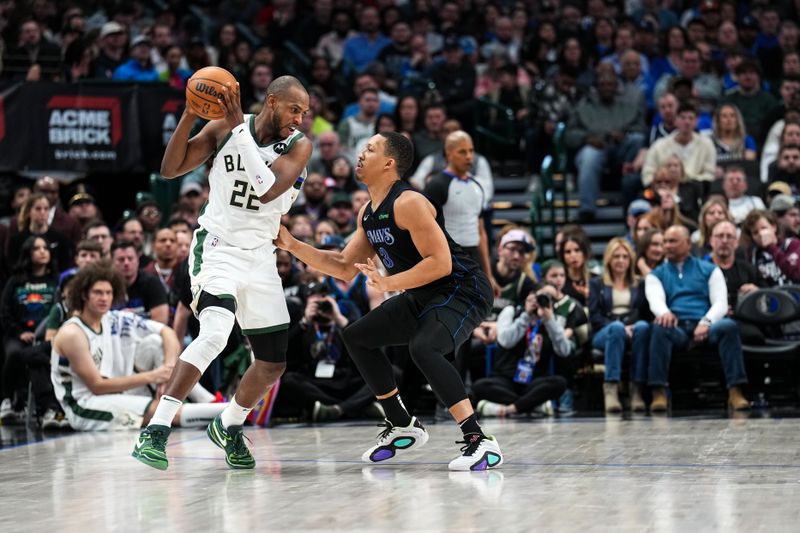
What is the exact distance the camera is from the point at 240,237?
6727 mm

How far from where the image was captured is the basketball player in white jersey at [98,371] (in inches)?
382

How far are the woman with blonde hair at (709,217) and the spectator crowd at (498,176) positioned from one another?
24 mm

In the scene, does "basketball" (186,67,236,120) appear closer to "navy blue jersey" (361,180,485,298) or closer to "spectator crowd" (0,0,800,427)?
"navy blue jersey" (361,180,485,298)

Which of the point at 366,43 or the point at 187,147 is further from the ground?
the point at 366,43

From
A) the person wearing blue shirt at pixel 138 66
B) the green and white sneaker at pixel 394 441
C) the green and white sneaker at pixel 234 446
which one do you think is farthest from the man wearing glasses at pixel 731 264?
the person wearing blue shirt at pixel 138 66

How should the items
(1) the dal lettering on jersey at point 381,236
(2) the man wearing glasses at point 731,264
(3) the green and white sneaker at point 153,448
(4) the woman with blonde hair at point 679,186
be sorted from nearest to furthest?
1. (3) the green and white sneaker at point 153,448
2. (1) the dal lettering on jersey at point 381,236
3. (2) the man wearing glasses at point 731,264
4. (4) the woman with blonde hair at point 679,186

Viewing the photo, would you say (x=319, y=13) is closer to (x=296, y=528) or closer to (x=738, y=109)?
(x=738, y=109)

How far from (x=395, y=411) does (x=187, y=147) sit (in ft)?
5.95

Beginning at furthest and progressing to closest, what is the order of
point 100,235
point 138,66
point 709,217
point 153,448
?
point 138,66 → point 100,235 → point 709,217 → point 153,448

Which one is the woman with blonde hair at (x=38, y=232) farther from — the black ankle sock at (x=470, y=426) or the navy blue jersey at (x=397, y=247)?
the black ankle sock at (x=470, y=426)

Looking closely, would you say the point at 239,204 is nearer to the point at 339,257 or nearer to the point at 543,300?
the point at 339,257

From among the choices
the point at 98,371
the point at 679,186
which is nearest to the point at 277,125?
the point at 98,371

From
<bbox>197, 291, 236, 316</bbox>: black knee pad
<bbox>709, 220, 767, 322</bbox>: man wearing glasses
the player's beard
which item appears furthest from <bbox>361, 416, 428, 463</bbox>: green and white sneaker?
<bbox>709, 220, 767, 322</bbox>: man wearing glasses

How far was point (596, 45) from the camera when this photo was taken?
1688 cm
